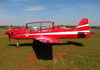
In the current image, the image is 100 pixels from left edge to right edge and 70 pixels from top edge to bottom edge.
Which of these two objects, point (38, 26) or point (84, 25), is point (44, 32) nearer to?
point (38, 26)

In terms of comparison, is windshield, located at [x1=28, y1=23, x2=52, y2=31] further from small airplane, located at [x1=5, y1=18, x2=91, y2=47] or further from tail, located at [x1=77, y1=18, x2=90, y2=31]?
tail, located at [x1=77, y1=18, x2=90, y2=31]

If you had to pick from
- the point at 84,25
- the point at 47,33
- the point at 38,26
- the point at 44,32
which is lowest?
the point at 47,33

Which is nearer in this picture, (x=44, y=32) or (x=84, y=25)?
(x=44, y=32)

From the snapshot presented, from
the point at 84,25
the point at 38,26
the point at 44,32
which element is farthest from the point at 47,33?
the point at 84,25

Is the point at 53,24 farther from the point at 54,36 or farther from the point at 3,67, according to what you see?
the point at 3,67

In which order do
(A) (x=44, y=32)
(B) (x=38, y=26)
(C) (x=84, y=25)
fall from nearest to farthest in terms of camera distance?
(A) (x=44, y=32), (B) (x=38, y=26), (C) (x=84, y=25)

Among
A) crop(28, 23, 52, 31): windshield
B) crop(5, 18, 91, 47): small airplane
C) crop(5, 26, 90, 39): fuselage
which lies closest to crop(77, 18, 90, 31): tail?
crop(5, 18, 91, 47): small airplane

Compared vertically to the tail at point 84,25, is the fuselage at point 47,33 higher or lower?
lower

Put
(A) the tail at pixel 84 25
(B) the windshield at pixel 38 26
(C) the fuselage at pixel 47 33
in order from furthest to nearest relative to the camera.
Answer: (A) the tail at pixel 84 25
(B) the windshield at pixel 38 26
(C) the fuselage at pixel 47 33

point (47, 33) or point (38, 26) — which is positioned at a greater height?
point (38, 26)

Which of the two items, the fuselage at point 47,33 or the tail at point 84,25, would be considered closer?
the fuselage at point 47,33

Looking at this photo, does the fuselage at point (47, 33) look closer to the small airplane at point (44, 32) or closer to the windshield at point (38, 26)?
the small airplane at point (44, 32)

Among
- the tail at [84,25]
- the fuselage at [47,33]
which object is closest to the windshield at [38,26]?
the fuselage at [47,33]

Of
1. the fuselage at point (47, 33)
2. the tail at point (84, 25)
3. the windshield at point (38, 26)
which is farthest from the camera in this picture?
the tail at point (84, 25)
